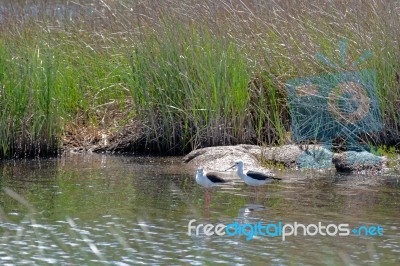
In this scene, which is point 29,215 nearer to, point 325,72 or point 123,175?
point 123,175

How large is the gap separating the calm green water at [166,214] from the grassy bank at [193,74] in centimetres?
70

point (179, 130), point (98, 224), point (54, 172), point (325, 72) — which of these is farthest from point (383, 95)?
point (98, 224)

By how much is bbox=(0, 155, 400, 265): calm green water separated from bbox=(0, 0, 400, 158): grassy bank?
2.31 ft

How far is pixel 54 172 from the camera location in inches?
388

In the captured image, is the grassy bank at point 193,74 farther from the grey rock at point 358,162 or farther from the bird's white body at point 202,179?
the bird's white body at point 202,179

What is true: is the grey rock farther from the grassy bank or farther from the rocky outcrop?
the grassy bank

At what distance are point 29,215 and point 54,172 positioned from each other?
2399 millimetres

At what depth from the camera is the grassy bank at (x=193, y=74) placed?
10.8 meters

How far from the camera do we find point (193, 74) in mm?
11102

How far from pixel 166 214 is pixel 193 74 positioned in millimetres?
3812

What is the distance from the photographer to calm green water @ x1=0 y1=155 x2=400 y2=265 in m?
6.23

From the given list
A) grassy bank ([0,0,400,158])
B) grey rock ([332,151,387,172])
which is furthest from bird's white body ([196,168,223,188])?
grassy bank ([0,0,400,158])

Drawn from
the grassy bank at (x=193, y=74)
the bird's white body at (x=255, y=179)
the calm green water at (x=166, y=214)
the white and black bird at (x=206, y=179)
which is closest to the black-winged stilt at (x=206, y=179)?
the white and black bird at (x=206, y=179)

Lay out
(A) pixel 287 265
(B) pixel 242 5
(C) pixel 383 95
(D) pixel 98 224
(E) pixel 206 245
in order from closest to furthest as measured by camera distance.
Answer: (A) pixel 287 265 < (E) pixel 206 245 < (D) pixel 98 224 < (C) pixel 383 95 < (B) pixel 242 5
